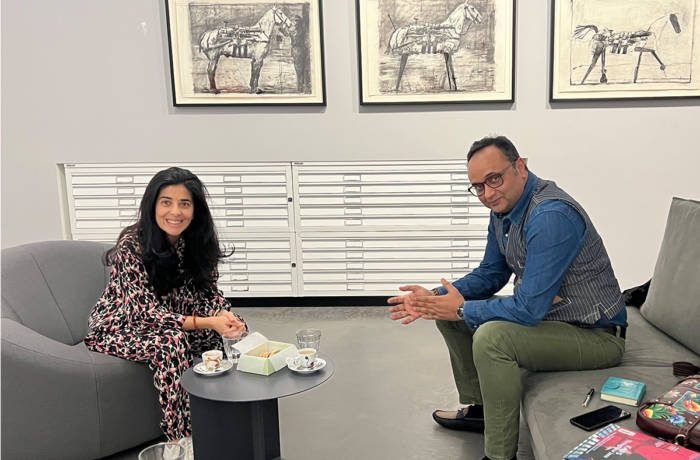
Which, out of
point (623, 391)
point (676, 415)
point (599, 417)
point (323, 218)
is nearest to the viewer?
point (676, 415)

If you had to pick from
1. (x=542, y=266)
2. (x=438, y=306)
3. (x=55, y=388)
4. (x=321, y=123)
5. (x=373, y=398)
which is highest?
(x=321, y=123)

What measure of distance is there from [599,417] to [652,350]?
59cm

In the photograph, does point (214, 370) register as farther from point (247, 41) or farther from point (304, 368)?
point (247, 41)

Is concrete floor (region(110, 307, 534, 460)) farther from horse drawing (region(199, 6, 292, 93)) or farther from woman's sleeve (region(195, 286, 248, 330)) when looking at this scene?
horse drawing (region(199, 6, 292, 93))

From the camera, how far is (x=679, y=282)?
2.21 metres

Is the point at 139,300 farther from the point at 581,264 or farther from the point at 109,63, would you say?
the point at 109,63

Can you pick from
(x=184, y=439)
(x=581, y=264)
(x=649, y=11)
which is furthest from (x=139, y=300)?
(x=649, y=11)

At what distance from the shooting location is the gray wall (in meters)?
3.65

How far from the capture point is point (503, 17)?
356cm

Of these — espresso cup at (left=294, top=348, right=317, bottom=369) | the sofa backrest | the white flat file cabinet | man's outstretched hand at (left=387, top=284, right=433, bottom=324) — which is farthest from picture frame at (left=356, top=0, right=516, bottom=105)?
espresso cup at (left=294, top=348, right=317, bottom=369)

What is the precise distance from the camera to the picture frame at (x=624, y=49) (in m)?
3.50

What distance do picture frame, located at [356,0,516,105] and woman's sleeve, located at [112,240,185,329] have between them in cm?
193

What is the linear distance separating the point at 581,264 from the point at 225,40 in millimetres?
2547

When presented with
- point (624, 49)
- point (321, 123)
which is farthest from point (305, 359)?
point (624, 49)
